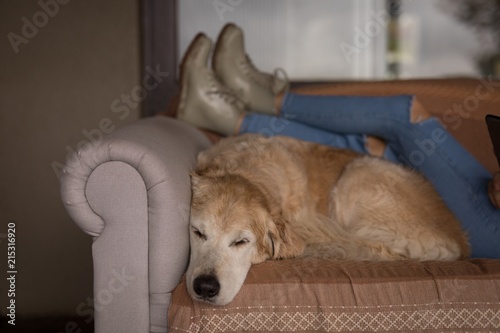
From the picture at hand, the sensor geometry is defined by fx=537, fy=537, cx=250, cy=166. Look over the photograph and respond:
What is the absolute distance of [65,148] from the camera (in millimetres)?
3938

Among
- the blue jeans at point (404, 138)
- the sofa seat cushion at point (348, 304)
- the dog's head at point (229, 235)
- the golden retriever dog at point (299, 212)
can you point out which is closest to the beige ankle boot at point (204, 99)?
the blue jeans at point (404, 138)

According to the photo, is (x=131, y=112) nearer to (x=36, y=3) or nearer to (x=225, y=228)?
(x=36, y=3)

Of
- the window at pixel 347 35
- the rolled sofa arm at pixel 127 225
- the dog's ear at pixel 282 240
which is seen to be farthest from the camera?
the window at pixel 347 35

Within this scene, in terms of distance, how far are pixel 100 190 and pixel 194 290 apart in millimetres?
514

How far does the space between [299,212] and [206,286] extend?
0.78m

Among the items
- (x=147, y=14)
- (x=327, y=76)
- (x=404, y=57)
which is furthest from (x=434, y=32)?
(x=147, y=14)

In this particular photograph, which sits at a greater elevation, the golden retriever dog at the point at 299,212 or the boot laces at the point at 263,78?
the boot laces at the point at 263,78

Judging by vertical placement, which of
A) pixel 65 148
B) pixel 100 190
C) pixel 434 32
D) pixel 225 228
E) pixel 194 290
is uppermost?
pixel 434 32

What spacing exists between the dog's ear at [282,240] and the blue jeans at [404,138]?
0.88m

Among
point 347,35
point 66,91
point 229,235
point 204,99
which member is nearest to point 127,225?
point 229,235

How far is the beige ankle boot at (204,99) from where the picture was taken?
10.1 ft

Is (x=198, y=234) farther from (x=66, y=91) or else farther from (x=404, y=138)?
(x=66, y=91)

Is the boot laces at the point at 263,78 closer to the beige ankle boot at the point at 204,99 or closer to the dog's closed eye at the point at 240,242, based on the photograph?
the beige ankle boot at the point at 204,99

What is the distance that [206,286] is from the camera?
1899mm
